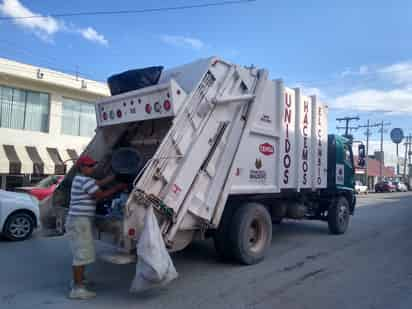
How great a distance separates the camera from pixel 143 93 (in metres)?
5.29

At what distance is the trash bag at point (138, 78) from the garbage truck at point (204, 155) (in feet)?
0.16

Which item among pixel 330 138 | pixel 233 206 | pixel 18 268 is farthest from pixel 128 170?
pixel 330 138

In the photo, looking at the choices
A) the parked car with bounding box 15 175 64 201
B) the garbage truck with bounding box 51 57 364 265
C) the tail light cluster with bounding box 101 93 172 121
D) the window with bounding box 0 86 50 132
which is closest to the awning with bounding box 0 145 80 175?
the window with bounding box 0 86 50 132

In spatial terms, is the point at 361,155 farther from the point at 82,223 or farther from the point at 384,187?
the point at 384,187

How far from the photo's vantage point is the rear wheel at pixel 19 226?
775 centimetres

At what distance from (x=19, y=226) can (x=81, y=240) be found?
4.12 metres

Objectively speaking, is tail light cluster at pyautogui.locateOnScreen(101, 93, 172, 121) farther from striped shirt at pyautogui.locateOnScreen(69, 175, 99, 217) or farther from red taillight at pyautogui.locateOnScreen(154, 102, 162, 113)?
striped shirt at pyautogui.locateOnScreen(69, 175, 99, 217)

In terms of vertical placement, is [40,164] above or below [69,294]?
above

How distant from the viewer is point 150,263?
13.4ft

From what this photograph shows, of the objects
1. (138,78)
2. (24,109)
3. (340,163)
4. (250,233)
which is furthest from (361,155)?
(24,109)

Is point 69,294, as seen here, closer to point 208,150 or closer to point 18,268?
point 18,268

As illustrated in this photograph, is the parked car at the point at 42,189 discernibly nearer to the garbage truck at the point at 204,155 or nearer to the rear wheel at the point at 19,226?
the rear wheel at the point at 19,226

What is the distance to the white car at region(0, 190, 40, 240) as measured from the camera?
768cm

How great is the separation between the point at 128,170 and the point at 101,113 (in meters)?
1.29
